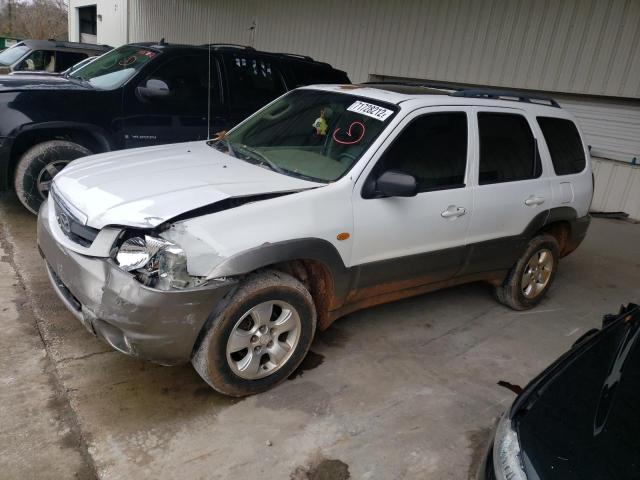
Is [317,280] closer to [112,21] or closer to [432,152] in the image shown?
[432,152]

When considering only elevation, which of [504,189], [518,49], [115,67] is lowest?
[504,189]

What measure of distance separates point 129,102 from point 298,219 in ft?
11.3

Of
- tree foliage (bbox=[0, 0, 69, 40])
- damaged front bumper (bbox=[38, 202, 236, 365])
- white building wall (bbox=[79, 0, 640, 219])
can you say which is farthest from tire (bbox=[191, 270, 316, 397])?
tree foliage (bbox=[0, 0, 69, 40])

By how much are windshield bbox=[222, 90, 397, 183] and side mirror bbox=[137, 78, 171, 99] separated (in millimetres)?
1619

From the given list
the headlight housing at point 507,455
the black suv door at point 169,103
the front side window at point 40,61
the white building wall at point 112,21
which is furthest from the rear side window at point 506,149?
the white building wall at point 112,21

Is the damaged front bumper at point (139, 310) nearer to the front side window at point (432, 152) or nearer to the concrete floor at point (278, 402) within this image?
the concrete floor at point (278, 402)

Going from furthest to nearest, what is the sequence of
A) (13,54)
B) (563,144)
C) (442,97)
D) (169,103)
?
(13,54), (169,103), (563,144), (442,97)

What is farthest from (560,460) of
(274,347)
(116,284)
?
(116,284)

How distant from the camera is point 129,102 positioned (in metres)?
5.62

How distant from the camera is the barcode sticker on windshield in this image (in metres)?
3.60

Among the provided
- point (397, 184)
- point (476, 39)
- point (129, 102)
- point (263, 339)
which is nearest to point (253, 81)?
point (129, 102)

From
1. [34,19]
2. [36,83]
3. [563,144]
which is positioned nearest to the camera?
[563,144]

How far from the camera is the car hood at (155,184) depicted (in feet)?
9.37

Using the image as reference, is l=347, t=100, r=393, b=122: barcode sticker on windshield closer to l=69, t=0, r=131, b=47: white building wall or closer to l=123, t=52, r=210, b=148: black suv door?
l=123, t=52, r=210, b=148: black suv door
